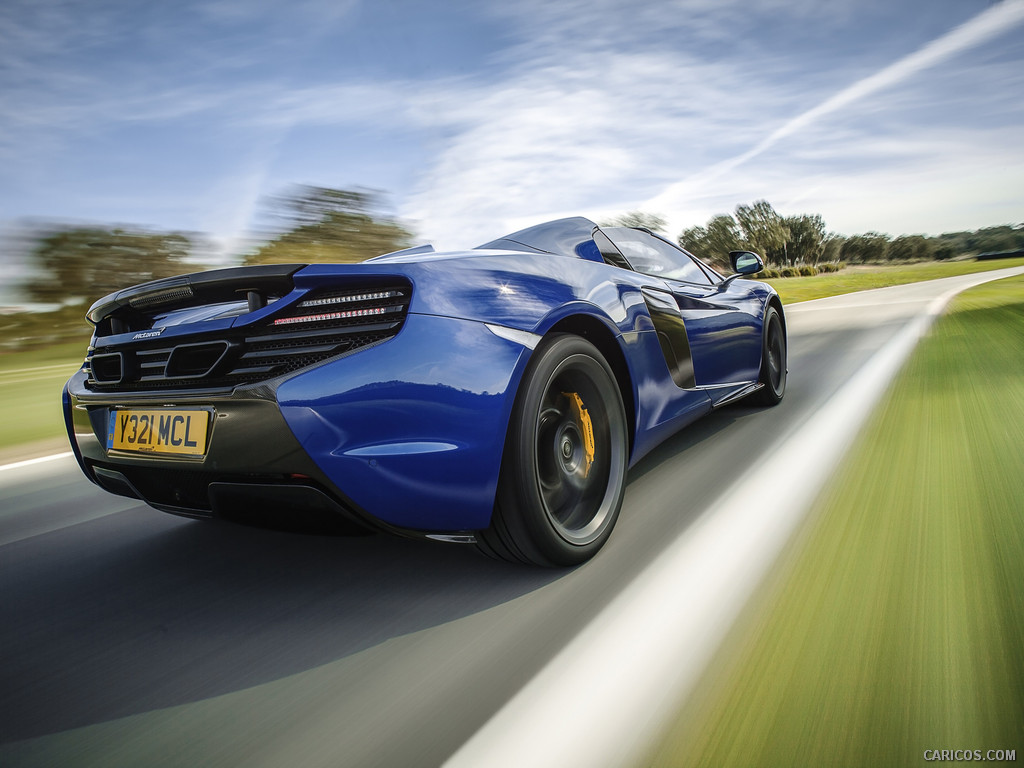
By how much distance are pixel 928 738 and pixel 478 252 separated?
5.58 ft

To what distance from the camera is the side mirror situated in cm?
442

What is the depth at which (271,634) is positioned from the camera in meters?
1.96

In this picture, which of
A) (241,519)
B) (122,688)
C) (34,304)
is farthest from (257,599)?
(34,304)

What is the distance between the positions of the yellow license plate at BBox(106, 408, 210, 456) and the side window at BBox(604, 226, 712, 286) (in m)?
2.00

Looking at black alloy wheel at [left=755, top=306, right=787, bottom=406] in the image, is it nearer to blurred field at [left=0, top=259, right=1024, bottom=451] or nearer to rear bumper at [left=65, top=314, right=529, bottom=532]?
rear bumper at [left=65, top=314, right=529, bottom=532]

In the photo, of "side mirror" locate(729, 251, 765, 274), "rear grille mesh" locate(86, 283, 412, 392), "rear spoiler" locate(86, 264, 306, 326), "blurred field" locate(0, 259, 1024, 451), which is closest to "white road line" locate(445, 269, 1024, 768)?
"rear grille mesh" locate(86, 283, 412, 392)

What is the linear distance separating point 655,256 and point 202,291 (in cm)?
226

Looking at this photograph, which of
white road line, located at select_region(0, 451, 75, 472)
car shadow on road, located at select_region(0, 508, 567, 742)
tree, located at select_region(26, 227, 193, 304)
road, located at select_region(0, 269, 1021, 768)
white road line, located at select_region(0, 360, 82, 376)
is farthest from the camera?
tree, located at select_region(26, 227, 193, 304)

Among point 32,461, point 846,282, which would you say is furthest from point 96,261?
point 846,282

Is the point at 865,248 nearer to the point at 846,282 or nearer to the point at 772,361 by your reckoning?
the point at 846,282

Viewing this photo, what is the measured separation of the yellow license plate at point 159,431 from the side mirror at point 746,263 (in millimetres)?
3486

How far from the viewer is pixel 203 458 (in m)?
1.89

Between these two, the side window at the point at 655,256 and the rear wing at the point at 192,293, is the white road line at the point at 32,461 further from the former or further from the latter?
the side window at the point at 655,256

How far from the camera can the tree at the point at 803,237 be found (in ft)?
261
